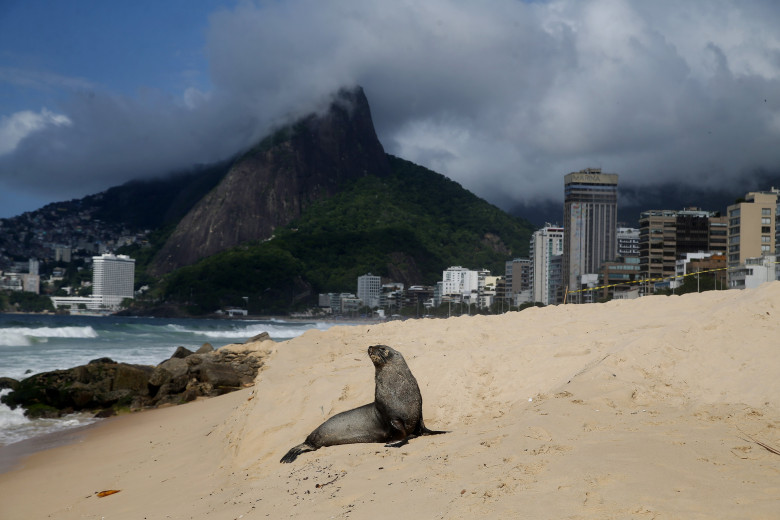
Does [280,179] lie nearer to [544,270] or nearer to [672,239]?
[544,270]

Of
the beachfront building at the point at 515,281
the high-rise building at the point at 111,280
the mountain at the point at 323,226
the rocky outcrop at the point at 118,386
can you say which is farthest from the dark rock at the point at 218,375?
the high-rise building at the point at 111,280

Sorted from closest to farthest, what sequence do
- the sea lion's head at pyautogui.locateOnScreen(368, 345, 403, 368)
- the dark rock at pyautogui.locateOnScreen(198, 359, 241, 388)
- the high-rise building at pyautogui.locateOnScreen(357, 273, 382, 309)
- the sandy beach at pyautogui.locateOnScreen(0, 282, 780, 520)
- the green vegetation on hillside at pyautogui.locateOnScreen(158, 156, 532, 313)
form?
the sandy beach at pyautogui.locateOnScreen(0, 282, 780, 520) < the sea lion's head at pyautogui.locateOnScreen(368, 345, 403, 368) < the dark rock at pyautogui.locateOnScreen(198, 359, 241, 388) < the green vegetation on hillside at pyautogui.locateOnScreen(158, 156, 532, 313) < the high-rise building at pyautogui.locateOnScreen(357, 273, 382, 309)

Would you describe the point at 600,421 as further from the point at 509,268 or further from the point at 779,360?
the point at 509,268

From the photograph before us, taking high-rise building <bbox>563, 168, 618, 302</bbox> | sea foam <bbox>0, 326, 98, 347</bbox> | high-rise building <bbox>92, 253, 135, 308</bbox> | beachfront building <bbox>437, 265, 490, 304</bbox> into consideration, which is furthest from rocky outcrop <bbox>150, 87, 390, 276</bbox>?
sea foam <bbox>0, 326, 98, 347</bbox>

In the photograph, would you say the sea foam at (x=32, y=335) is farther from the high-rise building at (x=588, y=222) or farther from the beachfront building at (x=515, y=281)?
the high-rise building at (x=588, y=222)

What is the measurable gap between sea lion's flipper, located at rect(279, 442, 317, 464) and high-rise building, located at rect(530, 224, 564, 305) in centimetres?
11844

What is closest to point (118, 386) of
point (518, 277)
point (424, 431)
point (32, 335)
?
point (424, 431)

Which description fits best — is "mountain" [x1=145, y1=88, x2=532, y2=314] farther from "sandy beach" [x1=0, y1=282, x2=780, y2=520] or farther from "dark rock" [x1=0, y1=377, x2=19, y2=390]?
"sandy beach" [x1=0, y1=282, x2=780, y2=520]

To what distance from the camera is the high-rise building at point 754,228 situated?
251 ft

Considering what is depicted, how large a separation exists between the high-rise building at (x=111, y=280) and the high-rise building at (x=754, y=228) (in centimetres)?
10121

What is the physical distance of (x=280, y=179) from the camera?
155500mm

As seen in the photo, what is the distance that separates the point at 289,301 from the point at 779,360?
113430mm

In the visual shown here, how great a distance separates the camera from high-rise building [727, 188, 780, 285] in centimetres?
7650

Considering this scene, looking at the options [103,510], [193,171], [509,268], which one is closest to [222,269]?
[509,268]
